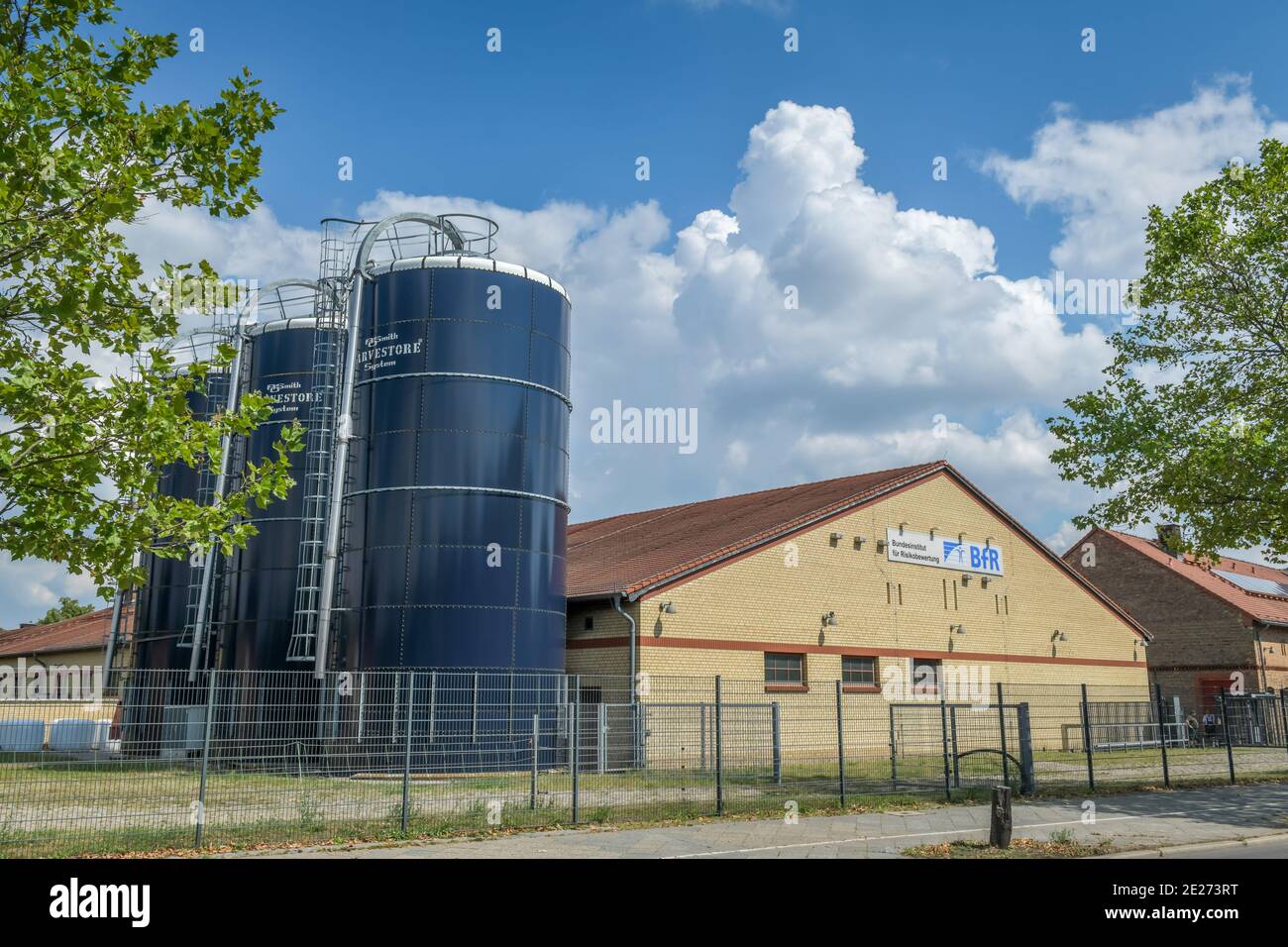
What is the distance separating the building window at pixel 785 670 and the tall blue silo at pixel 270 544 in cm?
1203

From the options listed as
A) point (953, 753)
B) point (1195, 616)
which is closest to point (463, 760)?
point (953, 753)

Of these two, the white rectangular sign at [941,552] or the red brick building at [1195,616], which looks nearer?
the white rectangular sign at [941,552]

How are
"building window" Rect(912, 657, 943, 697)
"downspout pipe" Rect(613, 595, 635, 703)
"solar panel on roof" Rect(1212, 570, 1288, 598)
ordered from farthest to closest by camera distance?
"solar panel on roof" Rect(1212, 570, 1288, 598)
"building window" Rect(912, 657, 943, 697)
"downspout pipe" Rect(613, 595, 635, 703)

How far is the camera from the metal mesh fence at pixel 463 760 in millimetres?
11914

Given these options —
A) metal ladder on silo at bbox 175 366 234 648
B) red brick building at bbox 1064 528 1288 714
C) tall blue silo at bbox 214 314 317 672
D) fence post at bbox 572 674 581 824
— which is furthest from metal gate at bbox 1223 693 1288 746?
metal ladder on silo at bbox 175 366 234 648

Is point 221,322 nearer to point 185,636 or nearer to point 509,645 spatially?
point 185,636

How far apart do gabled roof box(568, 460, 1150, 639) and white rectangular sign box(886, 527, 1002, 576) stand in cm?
144

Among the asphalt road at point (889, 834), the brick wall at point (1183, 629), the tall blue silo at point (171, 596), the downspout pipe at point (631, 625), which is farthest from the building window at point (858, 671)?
the tall blue silo at point (171, 596)

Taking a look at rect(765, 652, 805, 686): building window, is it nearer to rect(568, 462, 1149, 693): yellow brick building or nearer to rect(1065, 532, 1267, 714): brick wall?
rect(568, 462, 1149, 693): yellow brick building

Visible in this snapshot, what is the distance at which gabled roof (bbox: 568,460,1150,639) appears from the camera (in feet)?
85.8

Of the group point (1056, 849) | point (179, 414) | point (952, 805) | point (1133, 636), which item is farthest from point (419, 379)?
point (1133, 636)

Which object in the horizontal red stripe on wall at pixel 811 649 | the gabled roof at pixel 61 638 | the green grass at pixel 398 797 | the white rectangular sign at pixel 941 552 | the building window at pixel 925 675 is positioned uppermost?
the white rectangular sign at pixel 941 552

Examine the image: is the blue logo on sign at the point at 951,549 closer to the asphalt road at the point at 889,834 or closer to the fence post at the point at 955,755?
the fence post at the point at 955,755
